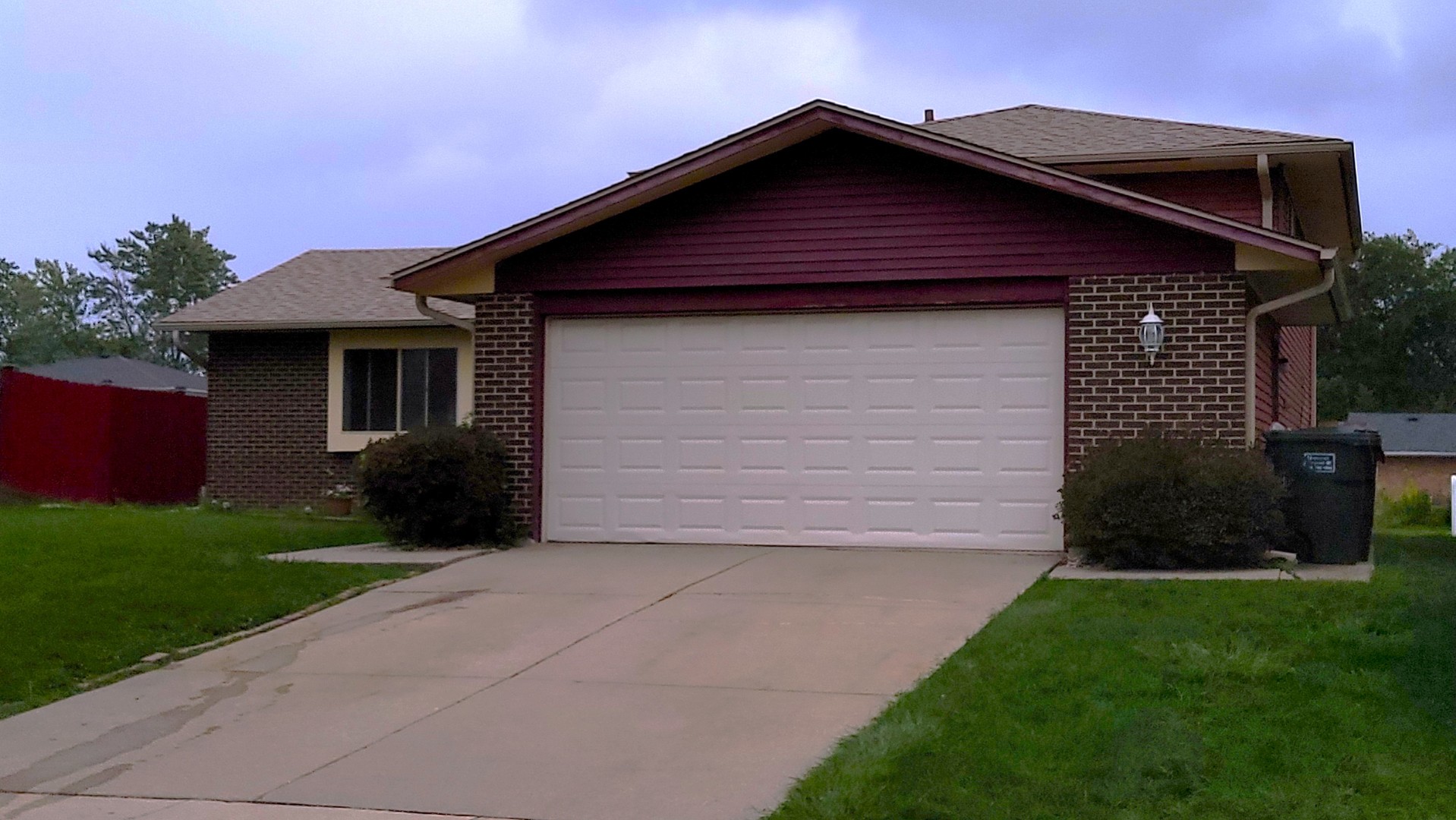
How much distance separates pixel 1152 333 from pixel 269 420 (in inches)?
519

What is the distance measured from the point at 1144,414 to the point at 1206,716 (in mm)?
6017

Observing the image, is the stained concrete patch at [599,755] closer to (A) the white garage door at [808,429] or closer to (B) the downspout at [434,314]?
(A) the white garage door at [808,429]

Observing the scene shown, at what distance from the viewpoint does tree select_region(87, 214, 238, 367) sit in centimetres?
7994

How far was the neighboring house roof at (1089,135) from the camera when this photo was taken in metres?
14.5

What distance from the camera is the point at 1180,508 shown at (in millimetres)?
10766

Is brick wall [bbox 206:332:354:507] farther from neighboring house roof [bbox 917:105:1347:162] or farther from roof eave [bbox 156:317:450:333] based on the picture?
neighboring house roof [bbox 917:105:1347:162]

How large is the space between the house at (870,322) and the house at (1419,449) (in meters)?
36.7

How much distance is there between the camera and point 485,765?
22.1 feet

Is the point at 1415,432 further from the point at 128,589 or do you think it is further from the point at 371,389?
the point at 128,589

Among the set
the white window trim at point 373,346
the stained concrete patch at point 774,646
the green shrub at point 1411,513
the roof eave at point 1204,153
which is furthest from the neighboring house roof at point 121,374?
the stained concrete patch at point 774,646

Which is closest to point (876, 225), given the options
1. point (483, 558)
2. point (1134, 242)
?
point (1134, 242)

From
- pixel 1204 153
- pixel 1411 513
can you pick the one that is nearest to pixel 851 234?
pixel 1204 153

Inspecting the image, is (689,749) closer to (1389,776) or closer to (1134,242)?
(1389,776)

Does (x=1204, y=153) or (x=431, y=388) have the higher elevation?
(x=1204, y=153)
